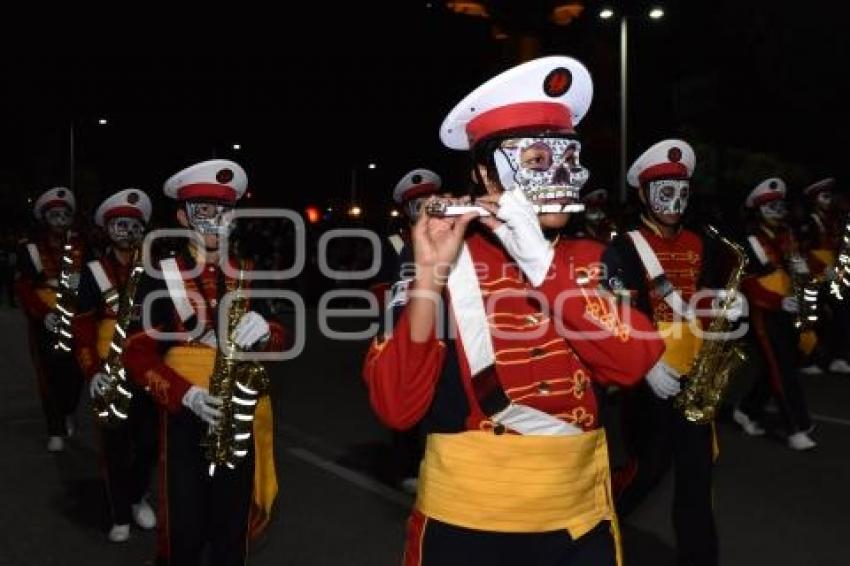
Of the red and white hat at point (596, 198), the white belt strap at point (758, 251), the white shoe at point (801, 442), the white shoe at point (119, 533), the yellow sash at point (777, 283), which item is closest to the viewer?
the white shoe at point (119, 533)

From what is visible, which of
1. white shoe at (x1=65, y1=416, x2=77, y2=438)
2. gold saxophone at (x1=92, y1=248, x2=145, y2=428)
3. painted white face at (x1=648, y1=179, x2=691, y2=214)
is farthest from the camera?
white shoe at (x1=65, y1=416, x2=77, y2=438)

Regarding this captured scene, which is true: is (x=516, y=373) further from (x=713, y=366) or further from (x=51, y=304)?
(x=51, y=304)

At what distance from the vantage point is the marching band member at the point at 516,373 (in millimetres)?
2652

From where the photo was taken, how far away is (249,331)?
14.5 ft

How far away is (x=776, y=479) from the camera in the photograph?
7426 mm

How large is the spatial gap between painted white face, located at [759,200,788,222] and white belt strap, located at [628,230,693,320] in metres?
4.04

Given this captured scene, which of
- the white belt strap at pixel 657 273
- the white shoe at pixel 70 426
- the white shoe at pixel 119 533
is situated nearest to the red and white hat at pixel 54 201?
the white shoe at pixel 70 426

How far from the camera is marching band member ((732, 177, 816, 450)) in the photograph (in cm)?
827

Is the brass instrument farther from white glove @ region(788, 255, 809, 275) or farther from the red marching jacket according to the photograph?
white glove @ region(788, 255, 809, 275)

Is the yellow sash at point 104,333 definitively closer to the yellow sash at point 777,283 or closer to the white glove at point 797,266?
A: the yellow sash at point 777,283

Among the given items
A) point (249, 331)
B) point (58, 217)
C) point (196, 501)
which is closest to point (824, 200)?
point (58, 217)

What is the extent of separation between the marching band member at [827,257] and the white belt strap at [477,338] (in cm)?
986

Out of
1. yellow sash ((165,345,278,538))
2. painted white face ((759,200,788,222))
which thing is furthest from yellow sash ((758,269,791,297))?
yellow sash ((165,345,278,538))

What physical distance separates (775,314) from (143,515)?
5.27 meters
